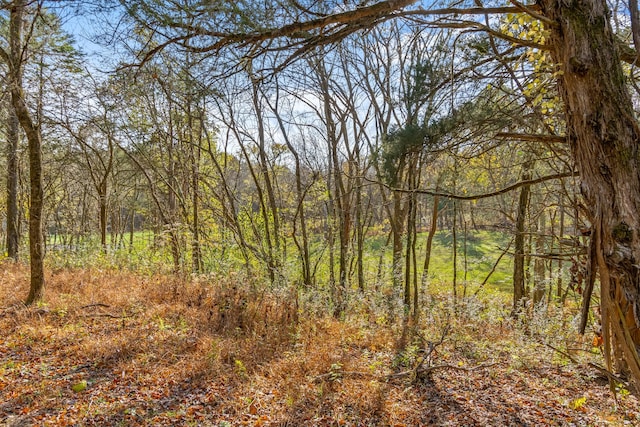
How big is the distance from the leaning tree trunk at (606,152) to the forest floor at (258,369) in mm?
805

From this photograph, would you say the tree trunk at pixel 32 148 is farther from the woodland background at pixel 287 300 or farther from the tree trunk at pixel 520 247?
the tree trunk at pixel 520 247

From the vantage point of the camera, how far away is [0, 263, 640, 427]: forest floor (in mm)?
2828

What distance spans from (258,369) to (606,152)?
339 cm

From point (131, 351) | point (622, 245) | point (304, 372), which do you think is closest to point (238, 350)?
point (304, 372)

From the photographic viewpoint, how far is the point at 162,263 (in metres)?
7.38

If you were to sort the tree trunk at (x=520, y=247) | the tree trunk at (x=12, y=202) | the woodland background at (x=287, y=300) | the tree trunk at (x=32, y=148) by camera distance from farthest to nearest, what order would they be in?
1. the tree trunk at (x=12, y=202)
2. the tree trunk at (x=520, y=247)
3. the tree trunk at (x=32, y=148)
4. the woodland background at (x=287, y=300)

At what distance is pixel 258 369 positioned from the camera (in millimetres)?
3559

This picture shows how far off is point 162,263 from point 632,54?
25.5ft

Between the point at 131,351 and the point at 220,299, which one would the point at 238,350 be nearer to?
the point at 131,351

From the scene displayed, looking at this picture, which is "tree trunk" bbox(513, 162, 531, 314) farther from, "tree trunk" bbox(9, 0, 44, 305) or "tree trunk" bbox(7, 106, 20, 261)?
"tree trunk" bbox(7, 106, 20, 261)

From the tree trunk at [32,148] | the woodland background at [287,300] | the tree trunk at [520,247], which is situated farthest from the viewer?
the tree trunk at [520,247]

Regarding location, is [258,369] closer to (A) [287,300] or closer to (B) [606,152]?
(A) [287,300]

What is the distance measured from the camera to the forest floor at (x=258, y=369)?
283 centimetres

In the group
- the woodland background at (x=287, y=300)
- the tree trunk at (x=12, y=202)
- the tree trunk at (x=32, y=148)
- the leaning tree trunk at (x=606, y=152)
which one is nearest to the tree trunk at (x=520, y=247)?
the woodland background at (x=287, y=300)
